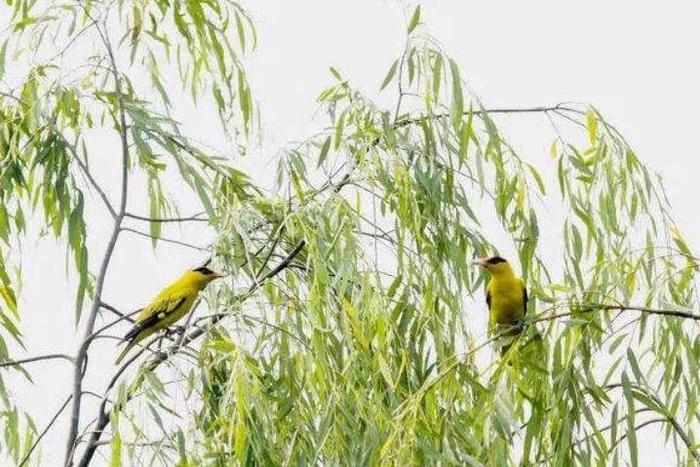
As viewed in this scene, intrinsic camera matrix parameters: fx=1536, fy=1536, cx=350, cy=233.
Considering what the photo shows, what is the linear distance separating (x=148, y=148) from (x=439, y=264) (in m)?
0.81

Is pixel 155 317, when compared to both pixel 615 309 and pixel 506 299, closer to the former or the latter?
pixel 506 299

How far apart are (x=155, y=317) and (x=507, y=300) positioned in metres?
1.04

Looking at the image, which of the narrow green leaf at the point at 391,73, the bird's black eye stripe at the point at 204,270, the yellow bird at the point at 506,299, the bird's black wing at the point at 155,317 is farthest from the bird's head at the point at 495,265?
the bird's black wing at the point at 155,317

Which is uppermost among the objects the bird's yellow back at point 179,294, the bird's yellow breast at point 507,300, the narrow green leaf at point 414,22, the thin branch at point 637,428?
the narrow green leaf at point 414,22

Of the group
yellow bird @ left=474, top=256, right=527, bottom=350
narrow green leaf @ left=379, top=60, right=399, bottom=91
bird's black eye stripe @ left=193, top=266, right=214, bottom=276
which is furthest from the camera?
yellow bird @ left=474, top=256, right=527, bottom=350

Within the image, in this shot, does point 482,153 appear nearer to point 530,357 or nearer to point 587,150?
point 587,150

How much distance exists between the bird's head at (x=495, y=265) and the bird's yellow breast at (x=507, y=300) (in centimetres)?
6

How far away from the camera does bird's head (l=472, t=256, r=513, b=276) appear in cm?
398

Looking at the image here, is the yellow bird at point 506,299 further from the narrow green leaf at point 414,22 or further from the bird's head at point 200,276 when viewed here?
the narrow green leaf at point 414,22

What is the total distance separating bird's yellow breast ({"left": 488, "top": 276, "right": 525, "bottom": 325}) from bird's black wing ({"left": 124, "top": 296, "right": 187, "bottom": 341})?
918 mm

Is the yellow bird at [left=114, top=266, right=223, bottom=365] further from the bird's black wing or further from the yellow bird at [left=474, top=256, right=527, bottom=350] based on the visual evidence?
the yellow bird at [left=474, top=256, right=527, bottom=350]

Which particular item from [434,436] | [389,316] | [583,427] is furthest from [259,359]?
[583,427]

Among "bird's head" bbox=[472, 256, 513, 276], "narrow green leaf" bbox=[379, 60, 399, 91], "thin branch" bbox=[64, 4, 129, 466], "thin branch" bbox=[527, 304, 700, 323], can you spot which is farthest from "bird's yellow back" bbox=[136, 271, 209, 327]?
"thin branch" bbox=[527, 304, 700, 323]

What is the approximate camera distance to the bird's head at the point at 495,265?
13.1 ft
